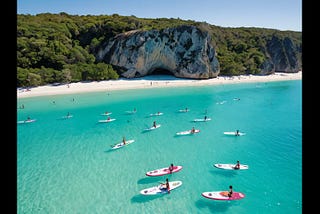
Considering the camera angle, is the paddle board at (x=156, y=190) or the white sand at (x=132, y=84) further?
the white sand at (x=132, y=84)

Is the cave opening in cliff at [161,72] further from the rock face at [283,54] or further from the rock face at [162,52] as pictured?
the rock face at [283,54]

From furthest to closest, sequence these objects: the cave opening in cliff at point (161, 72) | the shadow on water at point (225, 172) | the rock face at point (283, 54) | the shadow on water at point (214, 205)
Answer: the rock face at point (283, 54), the cave opening in cliff at point (161, 72), the shadow on water at point (225, 172), the shadow on water at point (214, 205)

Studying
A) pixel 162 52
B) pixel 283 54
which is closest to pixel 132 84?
pixel 162 52

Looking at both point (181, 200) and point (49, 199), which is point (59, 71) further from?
point (181, 200)

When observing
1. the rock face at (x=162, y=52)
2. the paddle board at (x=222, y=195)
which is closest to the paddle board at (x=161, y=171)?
the paddle board at (x=222, y=195)

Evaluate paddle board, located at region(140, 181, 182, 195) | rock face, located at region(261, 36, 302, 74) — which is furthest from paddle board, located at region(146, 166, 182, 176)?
rock face, located at region(261, 36, 302, 74)

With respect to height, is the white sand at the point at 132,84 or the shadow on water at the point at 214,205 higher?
the white sand at the point at 132,84

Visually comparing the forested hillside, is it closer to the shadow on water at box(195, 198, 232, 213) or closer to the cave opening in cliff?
the cave opening in cliff
